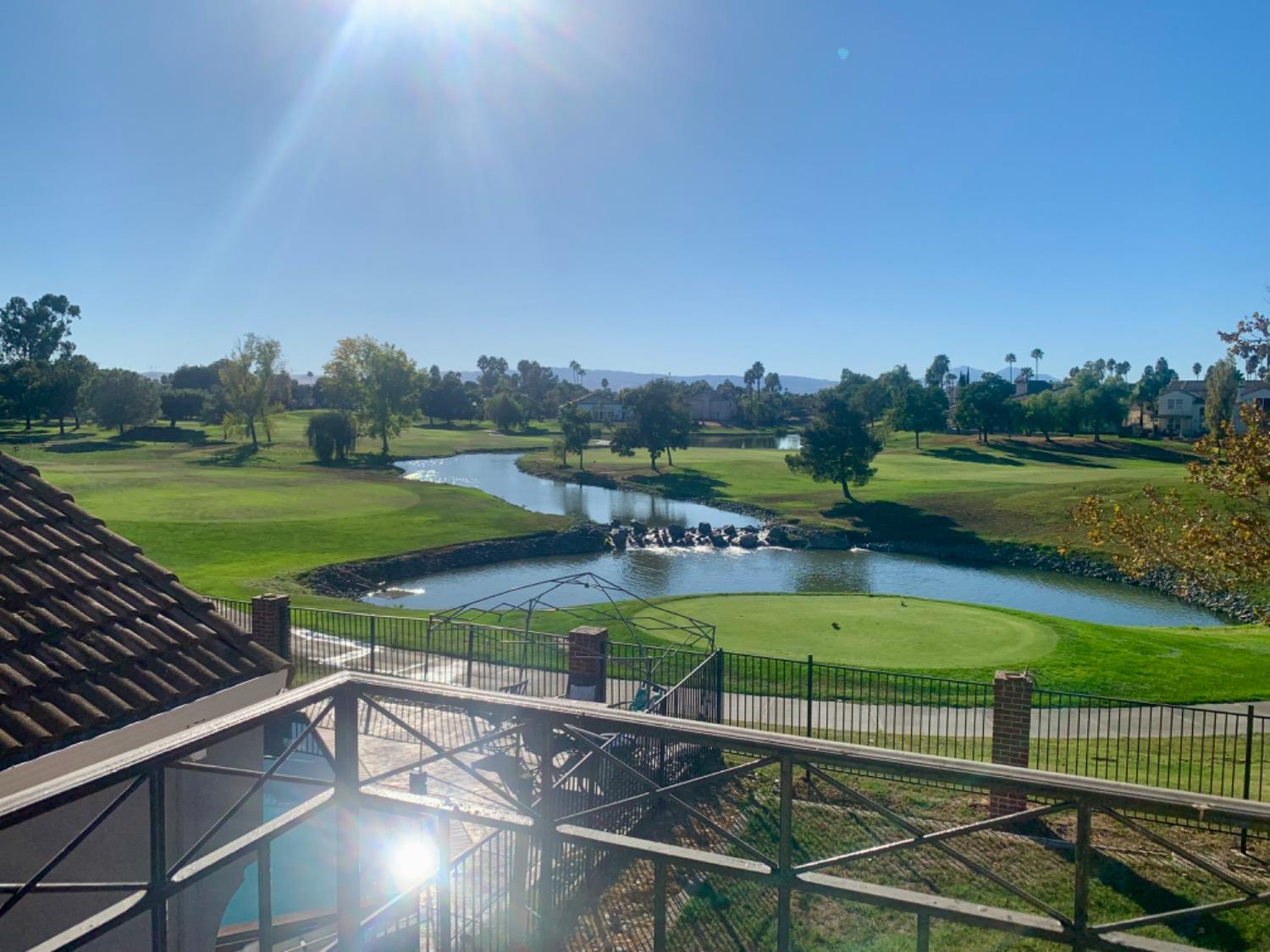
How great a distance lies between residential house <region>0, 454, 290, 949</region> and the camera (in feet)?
17.8

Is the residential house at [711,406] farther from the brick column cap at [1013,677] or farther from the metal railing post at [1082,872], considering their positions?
the metal railing post at [1082,872]

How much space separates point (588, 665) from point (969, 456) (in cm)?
7618

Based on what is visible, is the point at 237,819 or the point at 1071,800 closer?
the point at 1071,800

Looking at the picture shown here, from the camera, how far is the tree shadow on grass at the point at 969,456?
7950 centimetres

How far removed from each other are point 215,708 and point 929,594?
32636 millimetres

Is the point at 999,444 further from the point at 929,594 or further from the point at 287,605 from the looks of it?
the point at 287,605

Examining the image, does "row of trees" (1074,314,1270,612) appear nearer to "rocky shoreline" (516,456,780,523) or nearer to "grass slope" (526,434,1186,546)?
"grass slope" (526,434,1186,546)

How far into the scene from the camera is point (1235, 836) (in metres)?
11.2

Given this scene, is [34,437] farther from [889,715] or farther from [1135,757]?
[1135,757]

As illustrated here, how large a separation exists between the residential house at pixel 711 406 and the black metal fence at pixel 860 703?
151 meters

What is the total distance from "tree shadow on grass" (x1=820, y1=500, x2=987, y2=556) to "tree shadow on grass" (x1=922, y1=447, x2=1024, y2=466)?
28.2m

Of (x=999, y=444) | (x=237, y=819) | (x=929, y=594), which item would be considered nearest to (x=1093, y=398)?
(x=999, y=444)

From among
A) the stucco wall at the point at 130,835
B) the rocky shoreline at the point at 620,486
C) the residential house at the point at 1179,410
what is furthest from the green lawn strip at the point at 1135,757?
the residential house at the point at 1179,410

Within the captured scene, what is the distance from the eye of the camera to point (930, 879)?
10102 mm
